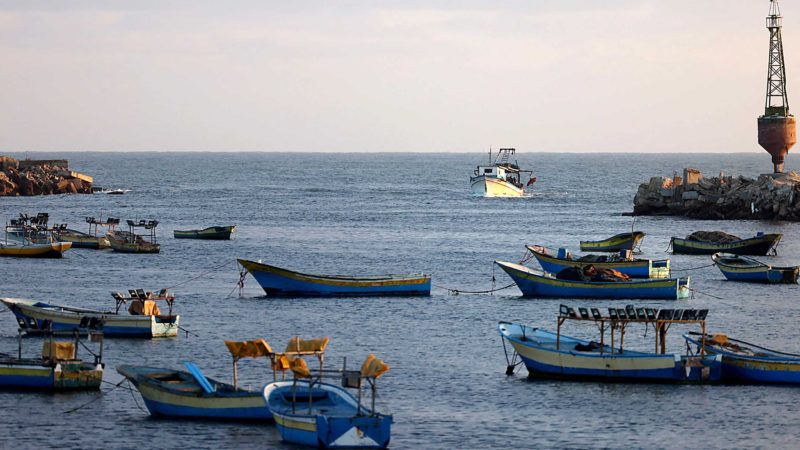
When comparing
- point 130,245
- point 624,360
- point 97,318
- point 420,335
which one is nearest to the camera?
point 624,360

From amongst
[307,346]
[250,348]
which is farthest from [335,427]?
[307,346]

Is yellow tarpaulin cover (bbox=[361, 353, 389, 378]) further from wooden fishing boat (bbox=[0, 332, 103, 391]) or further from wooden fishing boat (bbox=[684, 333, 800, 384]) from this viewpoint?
wooden fishing boat (bbox=[684, 333, 800, 384])

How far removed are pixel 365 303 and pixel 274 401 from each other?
31237 millimetres

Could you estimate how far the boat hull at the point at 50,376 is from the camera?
1805 inches

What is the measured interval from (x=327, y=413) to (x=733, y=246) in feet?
205

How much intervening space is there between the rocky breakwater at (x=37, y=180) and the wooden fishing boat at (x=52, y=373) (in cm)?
12810

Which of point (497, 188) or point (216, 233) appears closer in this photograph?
point (216, 233)

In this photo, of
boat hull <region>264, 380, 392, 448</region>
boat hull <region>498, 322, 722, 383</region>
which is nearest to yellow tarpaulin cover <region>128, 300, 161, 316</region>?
boat hull <region>498, 322, 722, 383</region>

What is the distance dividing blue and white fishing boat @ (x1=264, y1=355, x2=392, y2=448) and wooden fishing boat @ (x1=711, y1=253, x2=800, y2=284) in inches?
1865

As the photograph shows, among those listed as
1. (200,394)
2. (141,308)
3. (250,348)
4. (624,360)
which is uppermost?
(250,348)

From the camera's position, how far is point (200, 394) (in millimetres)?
41938

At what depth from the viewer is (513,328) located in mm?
51594

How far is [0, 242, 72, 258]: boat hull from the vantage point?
92875 mm

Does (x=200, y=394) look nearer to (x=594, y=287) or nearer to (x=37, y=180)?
(x=594, y=287)
